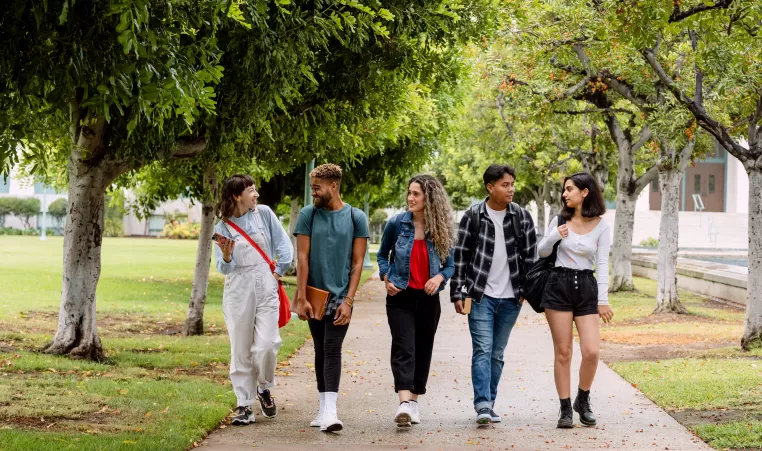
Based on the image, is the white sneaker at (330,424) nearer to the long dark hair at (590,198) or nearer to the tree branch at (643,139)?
the long dark hair at (590,198)

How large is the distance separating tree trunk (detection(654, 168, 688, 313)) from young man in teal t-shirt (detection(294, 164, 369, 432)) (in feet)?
42.4


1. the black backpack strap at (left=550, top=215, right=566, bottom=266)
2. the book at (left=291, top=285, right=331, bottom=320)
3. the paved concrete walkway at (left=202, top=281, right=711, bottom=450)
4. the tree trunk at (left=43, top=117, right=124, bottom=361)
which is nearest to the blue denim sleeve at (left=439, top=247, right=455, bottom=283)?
the black backpack strap at (left=550, top=215, right=566, bottom=266)

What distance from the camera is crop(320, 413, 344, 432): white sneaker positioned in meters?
7.23

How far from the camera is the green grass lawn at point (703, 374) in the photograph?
7.71 meters

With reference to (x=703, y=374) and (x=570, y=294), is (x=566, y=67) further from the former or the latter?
(x=570, y=294)

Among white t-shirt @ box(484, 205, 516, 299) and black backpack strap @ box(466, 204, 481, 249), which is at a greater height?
black backpack strap @ box(466, 204, 481, 249)

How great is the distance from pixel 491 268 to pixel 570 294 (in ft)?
1.98

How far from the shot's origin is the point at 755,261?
12648mm

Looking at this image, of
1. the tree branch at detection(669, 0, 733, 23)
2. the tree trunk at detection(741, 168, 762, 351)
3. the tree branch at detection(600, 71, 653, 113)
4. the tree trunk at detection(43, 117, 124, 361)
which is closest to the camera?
the tree branch at detection(669, 0, 733, 23)

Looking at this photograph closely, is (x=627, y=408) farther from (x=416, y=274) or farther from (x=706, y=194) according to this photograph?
(x=706, y=194)

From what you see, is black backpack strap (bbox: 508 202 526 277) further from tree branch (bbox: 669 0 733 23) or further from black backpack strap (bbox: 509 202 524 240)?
tree branch (bbox: 669 0 733 23)

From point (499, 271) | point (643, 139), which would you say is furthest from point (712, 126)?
point (643, 139)

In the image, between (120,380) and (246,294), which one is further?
(120,380)

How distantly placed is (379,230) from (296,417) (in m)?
67.5
